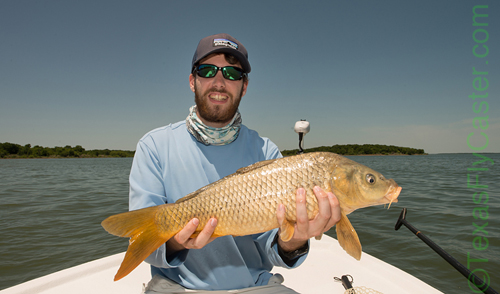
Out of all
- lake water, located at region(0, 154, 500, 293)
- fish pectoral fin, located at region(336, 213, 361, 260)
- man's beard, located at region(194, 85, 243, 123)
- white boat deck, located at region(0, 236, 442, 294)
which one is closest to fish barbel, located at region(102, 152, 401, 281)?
fish pectoral fin, located at region(336, 213, 361, 260)

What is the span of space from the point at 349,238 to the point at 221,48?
6.22ft

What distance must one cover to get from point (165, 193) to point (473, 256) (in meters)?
6.80

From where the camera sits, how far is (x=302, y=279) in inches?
134

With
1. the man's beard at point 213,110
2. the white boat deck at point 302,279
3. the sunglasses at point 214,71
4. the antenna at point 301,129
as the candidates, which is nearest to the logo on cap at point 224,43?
the sunglasses at point 214,71

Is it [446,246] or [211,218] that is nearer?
[211,218]

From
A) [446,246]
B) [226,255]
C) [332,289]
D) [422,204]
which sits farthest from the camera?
[422,204]

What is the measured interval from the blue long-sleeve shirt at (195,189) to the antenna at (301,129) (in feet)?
5.00

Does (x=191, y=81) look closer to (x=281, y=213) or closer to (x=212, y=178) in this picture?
(x=212, y=178)

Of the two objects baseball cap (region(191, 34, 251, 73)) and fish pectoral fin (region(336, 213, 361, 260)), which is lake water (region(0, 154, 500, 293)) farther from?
baseball cap (region(191, 34, 251, 73))

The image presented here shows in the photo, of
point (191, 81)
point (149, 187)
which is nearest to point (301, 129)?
point (191, 81)

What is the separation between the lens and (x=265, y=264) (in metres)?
2.34

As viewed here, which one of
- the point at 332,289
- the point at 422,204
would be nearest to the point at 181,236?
the point at 332,289

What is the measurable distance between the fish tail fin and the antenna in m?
2.60

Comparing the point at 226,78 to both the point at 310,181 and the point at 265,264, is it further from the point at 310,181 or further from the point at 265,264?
the point at 265,264
